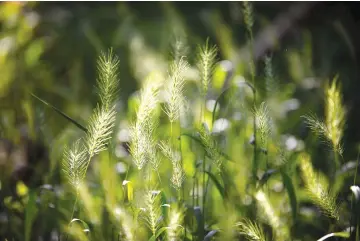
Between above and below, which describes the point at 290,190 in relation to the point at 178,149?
below

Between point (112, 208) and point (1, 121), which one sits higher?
point (1, 121)

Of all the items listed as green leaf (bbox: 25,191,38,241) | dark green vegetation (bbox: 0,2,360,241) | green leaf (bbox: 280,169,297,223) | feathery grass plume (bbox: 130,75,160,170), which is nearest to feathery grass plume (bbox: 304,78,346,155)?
dark green vegetation (bbox: 0,2,360,241)

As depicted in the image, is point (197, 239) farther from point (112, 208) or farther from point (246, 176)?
point (246, 176)

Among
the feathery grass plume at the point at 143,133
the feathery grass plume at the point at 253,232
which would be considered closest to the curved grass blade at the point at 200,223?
the feathery grass plume at the point at 253,232

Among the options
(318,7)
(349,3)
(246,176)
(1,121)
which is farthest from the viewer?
(318,7)

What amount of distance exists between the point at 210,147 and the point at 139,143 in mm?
147

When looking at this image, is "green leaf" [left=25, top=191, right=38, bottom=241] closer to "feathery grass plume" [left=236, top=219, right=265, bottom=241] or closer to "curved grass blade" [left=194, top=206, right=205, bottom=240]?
"curved grass blade" [left=194, top=206, right=205, bottom=240]

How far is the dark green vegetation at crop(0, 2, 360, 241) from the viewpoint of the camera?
1.11 m

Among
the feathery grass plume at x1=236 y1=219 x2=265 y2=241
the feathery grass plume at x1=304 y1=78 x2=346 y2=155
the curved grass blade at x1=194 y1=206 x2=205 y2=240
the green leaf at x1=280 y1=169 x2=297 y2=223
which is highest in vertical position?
the feathery grass plume at x1=304 y1=78 x2=346 y2=155

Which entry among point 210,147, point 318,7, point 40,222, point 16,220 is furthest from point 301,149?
point 318,7

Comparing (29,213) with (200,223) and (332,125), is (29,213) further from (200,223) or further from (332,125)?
(332,125)

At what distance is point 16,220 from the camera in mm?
1767

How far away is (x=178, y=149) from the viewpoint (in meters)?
1.54

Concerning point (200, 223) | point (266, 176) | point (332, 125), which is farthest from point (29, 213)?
point (332, 125)
